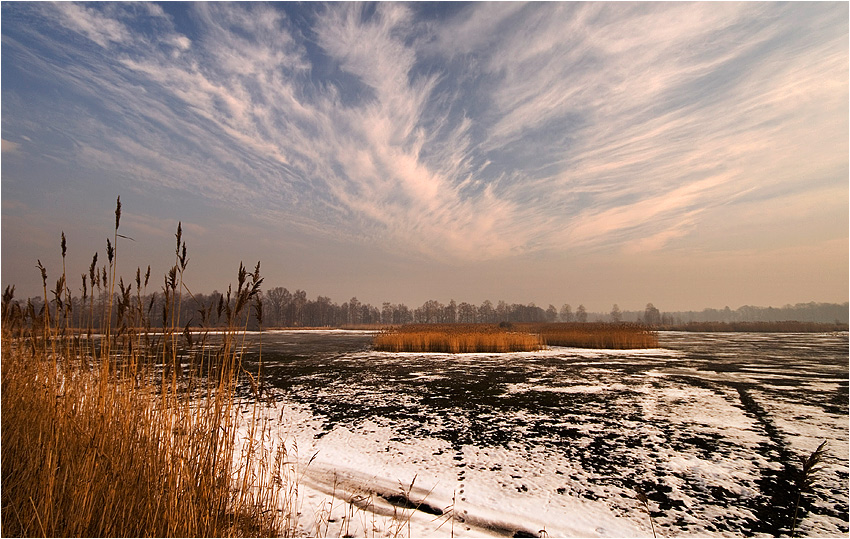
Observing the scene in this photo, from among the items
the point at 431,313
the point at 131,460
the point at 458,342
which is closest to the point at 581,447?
the point at 131,460

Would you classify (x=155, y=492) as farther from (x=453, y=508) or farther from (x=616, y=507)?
Answer: (x=616, y=507)

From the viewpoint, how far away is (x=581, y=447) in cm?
523

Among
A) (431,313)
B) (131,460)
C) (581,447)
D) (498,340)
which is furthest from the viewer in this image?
(431,313)

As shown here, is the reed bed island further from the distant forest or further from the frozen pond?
the distant forest

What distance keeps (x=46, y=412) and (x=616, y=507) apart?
4890 millimetres

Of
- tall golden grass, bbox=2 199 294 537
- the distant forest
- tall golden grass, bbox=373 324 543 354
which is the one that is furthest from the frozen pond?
the distant forest

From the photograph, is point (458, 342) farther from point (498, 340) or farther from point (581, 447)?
point (581, 447)

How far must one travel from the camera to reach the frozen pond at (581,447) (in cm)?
351

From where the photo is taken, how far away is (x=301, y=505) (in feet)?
11.6

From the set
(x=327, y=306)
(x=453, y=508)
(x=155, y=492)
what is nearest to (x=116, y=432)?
(x=155, y=492)

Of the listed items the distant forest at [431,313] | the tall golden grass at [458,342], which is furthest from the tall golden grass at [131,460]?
the distant forest at [431,313]

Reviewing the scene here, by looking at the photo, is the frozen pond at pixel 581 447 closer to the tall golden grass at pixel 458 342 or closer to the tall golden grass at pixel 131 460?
the tall golden grass at pixel 131 460

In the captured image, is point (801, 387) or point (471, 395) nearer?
point (471, 395)

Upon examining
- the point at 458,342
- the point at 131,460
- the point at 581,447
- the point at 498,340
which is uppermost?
the point at 131,460
